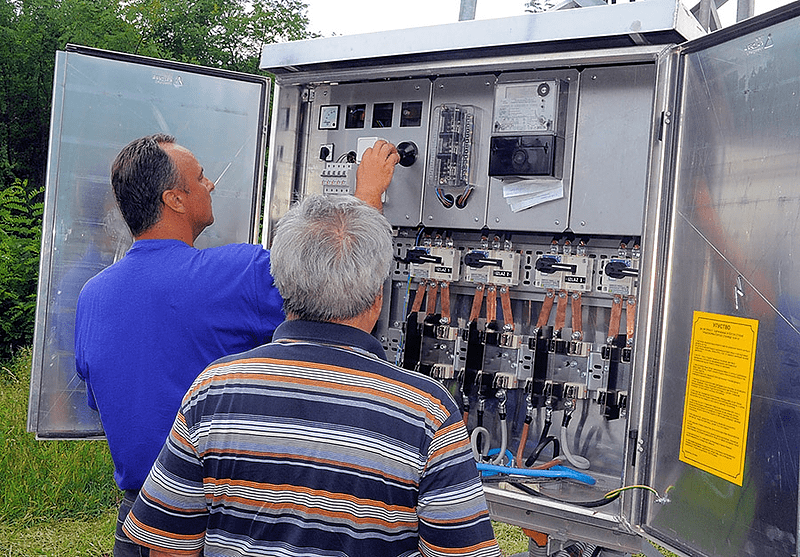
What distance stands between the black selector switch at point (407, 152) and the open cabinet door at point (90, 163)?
797 millimetres

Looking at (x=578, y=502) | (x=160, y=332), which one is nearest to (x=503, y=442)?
(x=578, y=502)

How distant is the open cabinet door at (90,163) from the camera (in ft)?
10.4

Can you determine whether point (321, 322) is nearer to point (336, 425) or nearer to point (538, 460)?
point (336, 425)

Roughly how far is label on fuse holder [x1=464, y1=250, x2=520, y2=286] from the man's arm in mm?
469

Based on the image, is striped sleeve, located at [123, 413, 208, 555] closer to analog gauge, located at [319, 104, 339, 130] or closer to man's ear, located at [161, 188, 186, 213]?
man's ear, located at [161, 188, 186, 213]

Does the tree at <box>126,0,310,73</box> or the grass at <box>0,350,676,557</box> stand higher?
the tree at <box>126,0,310,73</box>

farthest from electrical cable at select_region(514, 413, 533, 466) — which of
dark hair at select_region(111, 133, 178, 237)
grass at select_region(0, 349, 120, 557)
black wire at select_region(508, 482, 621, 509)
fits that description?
grass at select_region(0, 349, 120, 557)

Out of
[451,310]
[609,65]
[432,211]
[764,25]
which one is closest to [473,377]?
[451,310]

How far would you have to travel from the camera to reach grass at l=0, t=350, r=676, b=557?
16.1 feet

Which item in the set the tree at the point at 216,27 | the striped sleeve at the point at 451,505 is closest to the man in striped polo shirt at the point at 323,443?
the striped sleeve at the point at 451,505

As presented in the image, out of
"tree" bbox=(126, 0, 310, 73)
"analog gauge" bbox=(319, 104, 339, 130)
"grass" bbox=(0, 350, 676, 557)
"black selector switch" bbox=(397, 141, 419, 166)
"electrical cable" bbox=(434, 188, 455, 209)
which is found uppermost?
"tree" bbox=(126, 0, 310, 73)

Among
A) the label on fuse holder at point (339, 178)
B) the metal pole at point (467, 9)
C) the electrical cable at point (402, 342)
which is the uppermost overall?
the metal pole at point (467, 9)

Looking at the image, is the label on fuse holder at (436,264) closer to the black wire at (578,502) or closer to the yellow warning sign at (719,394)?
the black wire at (578,502)

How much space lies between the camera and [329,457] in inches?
59.2
